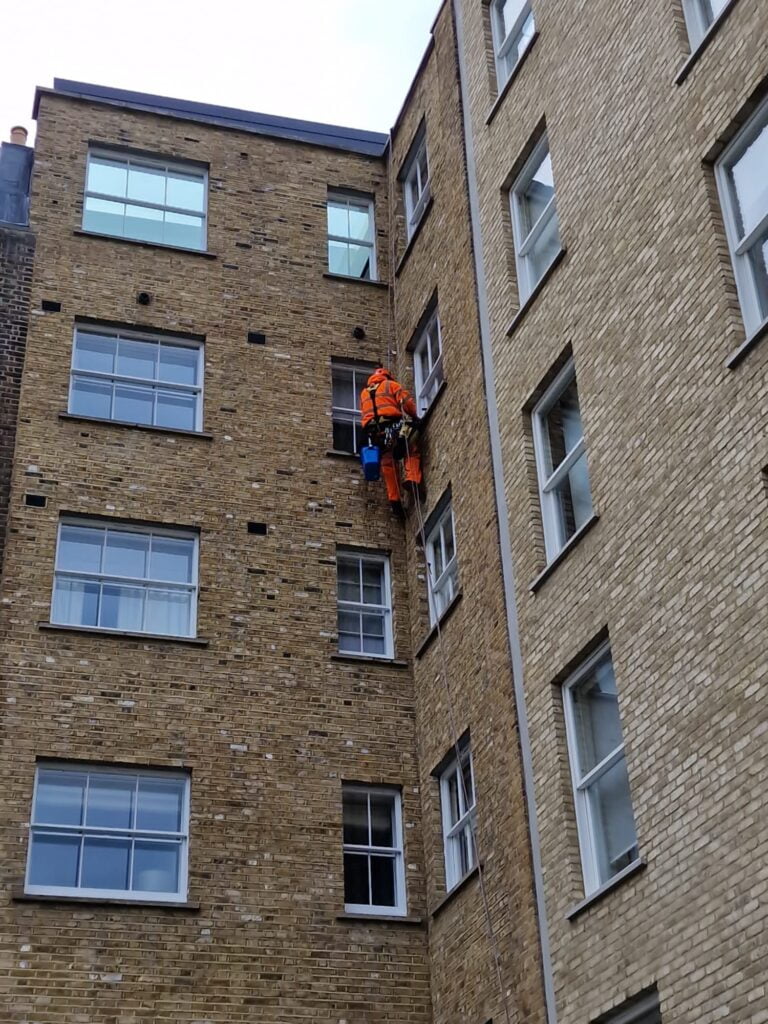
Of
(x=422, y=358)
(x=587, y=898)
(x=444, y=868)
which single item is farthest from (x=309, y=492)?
(x=587, y=898)

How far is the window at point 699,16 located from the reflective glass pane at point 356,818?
9.93 meters

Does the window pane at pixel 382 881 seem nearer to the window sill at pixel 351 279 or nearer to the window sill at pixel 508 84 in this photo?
the window sill at pixel 351 279

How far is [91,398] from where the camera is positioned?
21.2 metres

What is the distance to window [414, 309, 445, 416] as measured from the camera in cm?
2130

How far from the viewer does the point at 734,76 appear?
13492mm

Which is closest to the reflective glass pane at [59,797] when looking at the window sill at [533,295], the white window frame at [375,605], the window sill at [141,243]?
the white window frame at [375,605]

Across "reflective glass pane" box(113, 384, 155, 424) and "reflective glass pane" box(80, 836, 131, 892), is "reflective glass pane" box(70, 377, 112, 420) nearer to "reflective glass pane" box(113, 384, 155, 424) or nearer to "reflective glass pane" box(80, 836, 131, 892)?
"reflective glass pane" box(113, 384, 155, 424)

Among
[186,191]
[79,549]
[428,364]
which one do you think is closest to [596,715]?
[79,549]

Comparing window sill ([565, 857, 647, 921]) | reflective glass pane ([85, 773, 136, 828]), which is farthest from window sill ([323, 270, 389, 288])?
window sill ([565, 857, 647, 921])

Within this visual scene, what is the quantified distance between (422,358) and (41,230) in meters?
6.10

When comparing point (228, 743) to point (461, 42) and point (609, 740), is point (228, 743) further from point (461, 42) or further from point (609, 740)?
point (461, 42)

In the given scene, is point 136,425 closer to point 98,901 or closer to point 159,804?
point 159,804

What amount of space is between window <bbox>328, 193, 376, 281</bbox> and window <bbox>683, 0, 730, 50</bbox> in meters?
9.43

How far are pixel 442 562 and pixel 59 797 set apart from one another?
5914mm
